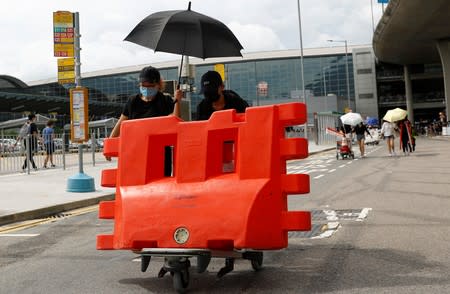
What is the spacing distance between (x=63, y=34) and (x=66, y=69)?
0.81 metres

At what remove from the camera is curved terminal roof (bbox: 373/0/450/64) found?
40.8m

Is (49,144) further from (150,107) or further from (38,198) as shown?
(150,107)

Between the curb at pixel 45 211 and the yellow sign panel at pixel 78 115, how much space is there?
179 centimetres

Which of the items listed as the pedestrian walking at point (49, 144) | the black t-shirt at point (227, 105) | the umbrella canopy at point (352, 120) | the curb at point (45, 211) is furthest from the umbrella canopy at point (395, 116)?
the black t-shirt at point (227, 105)

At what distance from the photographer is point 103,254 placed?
17.7 feet

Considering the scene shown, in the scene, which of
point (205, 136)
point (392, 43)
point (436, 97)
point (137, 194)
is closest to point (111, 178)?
point (137, 194)

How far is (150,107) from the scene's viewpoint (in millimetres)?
4957

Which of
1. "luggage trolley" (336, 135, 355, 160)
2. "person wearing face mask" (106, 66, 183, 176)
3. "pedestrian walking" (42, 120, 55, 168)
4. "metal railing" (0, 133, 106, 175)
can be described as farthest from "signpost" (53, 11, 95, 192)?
"luggage trolley" (336, 135, 355, 160)

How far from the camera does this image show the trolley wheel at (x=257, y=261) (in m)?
4.22

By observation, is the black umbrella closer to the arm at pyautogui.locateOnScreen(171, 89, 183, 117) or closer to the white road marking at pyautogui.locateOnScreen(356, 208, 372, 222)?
the arm at pyautogui.locateOnScreen(171, 89, 183, 117)

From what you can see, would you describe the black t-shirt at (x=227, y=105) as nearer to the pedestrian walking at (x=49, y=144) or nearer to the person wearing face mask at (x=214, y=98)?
the person wearing face mask at (x=214, y=98)

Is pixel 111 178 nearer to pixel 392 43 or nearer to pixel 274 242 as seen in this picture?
pixel 274 242

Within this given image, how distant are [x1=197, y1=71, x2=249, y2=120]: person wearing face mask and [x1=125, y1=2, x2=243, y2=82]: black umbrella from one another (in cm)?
67

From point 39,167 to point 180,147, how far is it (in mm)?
Answer: 15483
